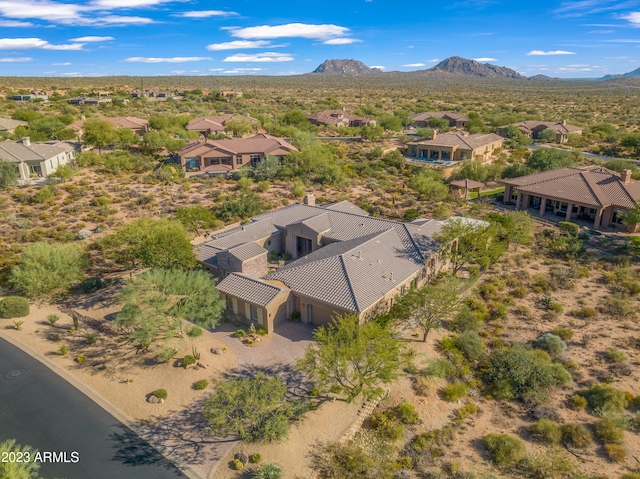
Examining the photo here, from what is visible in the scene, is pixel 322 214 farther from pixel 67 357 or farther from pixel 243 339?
pixel 67 357

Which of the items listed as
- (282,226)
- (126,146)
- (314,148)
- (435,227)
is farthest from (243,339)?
(126,146)

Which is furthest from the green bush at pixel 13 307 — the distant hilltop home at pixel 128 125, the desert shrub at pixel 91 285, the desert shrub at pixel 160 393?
the distant hilltop home at pixel 128 125

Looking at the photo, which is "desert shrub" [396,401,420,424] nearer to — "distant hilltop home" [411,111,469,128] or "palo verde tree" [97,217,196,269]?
"palo verde tree" [97,217,196,269]

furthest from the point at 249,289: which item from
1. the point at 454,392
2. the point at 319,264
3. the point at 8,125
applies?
the point at 8,125

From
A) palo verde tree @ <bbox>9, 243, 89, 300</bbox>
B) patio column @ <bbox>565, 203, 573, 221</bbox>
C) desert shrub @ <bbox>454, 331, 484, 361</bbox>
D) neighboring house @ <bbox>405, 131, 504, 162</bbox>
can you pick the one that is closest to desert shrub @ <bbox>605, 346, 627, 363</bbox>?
desert shrub @ <bbox>454, 331, 484, 361</bbox>

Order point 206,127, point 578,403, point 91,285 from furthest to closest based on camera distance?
1. point 206,127
2. point 91,285
3. point 578,403

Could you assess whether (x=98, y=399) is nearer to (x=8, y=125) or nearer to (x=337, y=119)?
(x=8, y=125)

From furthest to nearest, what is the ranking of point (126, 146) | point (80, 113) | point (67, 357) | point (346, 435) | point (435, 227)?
point (80, 113) < point (126, 146) < point (435, 227) < point (67, 357) < point (346, 435)
